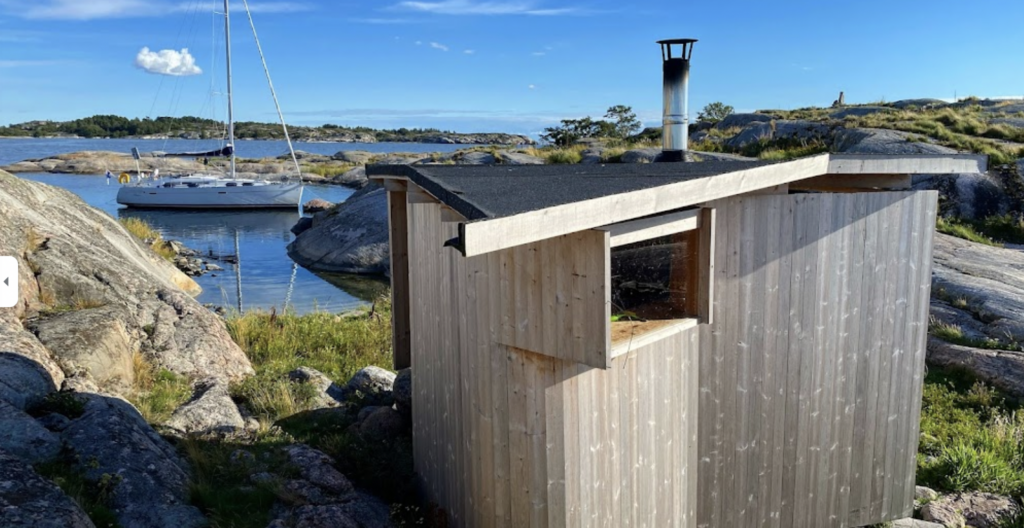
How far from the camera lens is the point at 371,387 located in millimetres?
9414

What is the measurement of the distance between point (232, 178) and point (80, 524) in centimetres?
3818

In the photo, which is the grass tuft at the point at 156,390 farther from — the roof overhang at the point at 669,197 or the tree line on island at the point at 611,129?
the tree line on island at the point at 611,129

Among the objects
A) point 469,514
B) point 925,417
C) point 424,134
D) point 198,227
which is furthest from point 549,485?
point 424,134

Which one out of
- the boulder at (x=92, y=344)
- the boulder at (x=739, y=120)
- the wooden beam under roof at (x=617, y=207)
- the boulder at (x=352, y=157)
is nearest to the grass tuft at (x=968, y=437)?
the wooden beam under roof at (x=617, y=207)

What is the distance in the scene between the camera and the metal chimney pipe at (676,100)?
30.2 ft

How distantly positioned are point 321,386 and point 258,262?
16294mm

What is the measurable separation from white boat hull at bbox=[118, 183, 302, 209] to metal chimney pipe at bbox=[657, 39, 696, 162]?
107 feet

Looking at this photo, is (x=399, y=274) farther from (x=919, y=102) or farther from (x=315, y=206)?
(x=919, y=102)

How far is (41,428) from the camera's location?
244 inches

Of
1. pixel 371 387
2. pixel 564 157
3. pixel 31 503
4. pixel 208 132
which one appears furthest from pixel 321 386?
pixel 208 132

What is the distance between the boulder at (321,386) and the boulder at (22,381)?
2.74m

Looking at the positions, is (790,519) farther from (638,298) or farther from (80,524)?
(80,524)

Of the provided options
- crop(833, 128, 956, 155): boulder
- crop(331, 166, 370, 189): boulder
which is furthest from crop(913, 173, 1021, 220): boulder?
crop(331, 166, 370, 189): boulder

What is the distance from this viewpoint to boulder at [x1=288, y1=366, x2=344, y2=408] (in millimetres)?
9086
